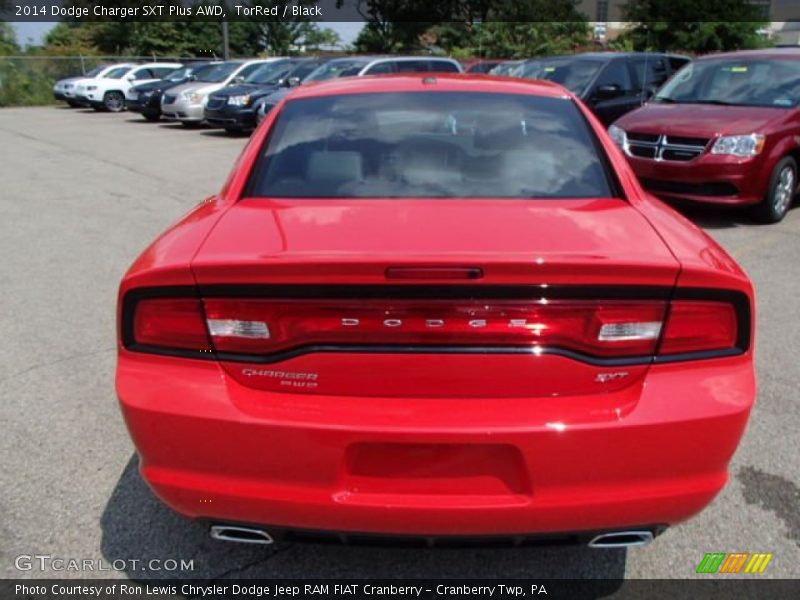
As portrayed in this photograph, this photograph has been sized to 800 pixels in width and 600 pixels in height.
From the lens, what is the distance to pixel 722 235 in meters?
7.08

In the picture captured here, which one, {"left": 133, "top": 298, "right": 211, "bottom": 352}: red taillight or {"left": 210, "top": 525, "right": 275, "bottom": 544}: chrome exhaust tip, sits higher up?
{"left": 133, "top": 298, "right": 211, "bottom": 352}: red taillight

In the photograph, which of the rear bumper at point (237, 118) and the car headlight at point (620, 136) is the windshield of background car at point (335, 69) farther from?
the car headlight at point (620, 136)

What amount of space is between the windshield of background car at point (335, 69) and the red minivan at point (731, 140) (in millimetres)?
8294

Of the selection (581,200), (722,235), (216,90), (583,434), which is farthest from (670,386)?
(216,90)

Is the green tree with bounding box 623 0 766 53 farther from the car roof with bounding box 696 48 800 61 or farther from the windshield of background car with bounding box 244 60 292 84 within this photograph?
the car roof with bounding box 696 48 800 61

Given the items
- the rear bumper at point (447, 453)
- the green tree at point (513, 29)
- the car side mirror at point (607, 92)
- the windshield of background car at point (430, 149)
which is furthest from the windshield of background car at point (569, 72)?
the green tree at point (513, 29)

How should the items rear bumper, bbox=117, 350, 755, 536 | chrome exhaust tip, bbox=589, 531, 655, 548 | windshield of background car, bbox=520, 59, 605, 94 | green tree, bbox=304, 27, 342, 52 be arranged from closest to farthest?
rear bumper, bbox=117, 350, 755, 536
chrome exhaust tip, bbox=589, 531, 655, 548
windshield of background car, bbox=520, 59, 605, 94
green tree, bbox=304, 27, 342, 52

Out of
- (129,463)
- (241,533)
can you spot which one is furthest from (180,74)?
(241,533)

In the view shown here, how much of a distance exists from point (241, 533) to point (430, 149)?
63.2 inches

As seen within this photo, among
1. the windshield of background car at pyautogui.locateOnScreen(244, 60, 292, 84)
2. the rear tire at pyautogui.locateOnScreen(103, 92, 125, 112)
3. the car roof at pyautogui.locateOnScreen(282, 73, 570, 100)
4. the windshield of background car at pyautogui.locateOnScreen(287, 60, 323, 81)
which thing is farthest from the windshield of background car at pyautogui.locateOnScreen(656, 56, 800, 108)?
the rear tire at pyautogui.locateOnScreen(103, 92, 125, 112)

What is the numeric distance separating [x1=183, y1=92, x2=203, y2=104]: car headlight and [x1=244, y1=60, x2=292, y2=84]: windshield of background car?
1.31 metres

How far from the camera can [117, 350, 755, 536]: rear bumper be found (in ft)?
6.28

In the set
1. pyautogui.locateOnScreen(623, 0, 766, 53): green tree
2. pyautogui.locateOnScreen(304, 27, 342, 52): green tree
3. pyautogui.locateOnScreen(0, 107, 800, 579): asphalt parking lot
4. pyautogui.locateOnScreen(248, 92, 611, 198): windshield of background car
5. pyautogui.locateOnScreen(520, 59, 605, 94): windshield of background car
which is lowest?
pyautogui.locateOnScreen(0, 107, 800, 579): asphalt parking lot

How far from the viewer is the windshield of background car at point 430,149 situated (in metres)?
2.65
